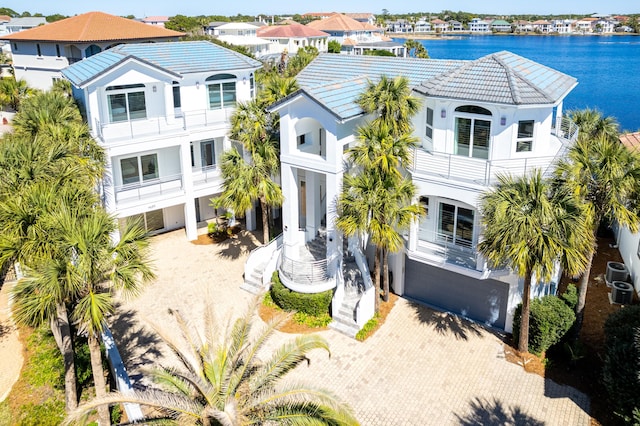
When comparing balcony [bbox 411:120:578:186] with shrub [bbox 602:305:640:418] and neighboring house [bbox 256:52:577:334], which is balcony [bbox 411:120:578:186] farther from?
shrub [bbox 602:305:640:418]

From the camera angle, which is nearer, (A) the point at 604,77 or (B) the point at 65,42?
(B) the point at 65,42

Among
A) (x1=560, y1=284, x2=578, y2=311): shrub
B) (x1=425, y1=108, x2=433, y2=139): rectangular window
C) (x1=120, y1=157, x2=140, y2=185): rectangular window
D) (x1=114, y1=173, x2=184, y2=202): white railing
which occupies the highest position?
(x1=425, y1=108, x2=433, y2=139): rectangular window

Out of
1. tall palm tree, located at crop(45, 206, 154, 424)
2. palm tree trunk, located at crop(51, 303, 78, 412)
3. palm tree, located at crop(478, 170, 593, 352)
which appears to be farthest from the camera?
palm tree, located at crop(478, 170, 593, 352)

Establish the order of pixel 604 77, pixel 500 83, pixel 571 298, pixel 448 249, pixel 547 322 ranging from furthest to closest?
pixel 604 77, pixel 448 249, pixel 571 298, pixel 500 83, pixel 547 322

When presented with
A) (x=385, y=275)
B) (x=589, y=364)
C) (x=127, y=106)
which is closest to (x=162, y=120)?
(x=127, y=106)

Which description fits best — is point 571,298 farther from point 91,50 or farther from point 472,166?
point 91,50

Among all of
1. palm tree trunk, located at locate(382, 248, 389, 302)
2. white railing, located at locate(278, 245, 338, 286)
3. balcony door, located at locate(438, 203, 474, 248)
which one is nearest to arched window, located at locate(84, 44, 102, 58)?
white railing, located at locate(278, 245, 338, 286)

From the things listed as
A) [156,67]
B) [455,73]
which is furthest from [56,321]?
[455,73]
